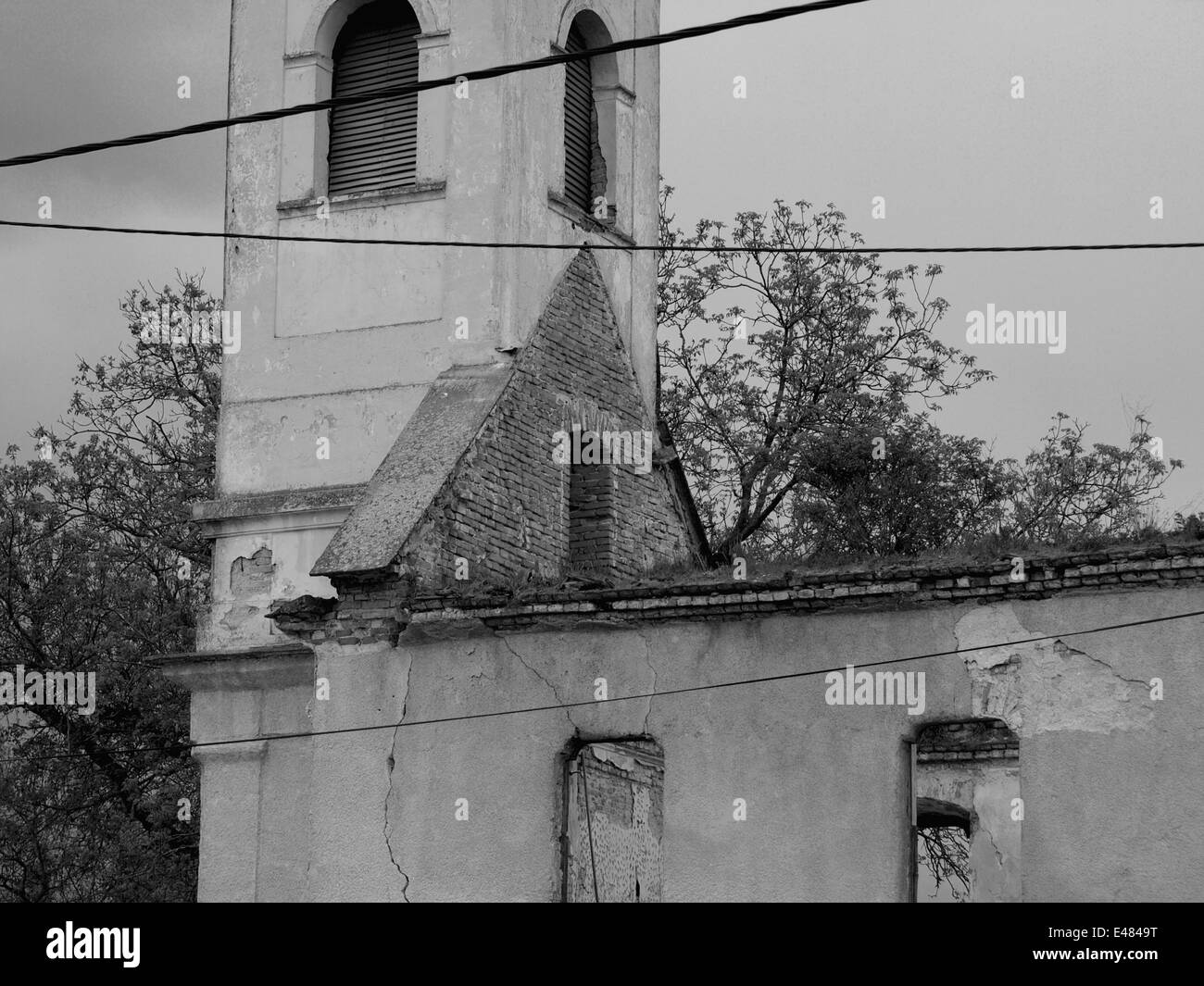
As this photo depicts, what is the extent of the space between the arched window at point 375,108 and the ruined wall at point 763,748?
15.8 ft

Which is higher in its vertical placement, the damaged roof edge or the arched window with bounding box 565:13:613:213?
the arched window with bounding box 565:13:613:213

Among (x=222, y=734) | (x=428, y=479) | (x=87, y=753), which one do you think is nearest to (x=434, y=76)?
(x=428, y=479)

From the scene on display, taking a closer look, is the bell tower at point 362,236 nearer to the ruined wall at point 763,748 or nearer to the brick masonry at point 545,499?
the brick masonry at point 545,499

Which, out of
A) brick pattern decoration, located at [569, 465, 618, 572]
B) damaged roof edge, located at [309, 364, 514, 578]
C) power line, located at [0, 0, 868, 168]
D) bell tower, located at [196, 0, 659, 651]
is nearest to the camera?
power line, located at [0, 0, 868, 168]

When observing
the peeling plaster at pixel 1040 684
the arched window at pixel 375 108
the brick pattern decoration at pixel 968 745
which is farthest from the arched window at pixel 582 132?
the peeling plaster at pixel 1040 684

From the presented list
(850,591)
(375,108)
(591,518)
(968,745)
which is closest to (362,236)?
(375,108)

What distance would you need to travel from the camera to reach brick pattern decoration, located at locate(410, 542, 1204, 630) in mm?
13703

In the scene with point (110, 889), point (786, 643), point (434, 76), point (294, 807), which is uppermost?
point (434, 76)

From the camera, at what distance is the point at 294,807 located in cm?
1672

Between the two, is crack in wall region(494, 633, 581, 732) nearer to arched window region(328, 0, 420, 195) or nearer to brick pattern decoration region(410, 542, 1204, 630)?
brick pattern decoration region(410, 542, 1204, 630)

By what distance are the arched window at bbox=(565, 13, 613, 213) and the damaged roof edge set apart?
2597 mm

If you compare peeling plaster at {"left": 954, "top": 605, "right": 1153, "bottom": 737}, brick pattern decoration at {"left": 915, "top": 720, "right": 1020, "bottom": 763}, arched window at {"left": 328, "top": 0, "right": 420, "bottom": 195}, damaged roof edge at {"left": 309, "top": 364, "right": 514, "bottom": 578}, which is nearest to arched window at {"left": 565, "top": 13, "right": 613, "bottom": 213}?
arched window at {"left": 328, "top": 0, "right": 420, "bottom": 195}

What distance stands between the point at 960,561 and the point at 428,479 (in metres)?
4.38

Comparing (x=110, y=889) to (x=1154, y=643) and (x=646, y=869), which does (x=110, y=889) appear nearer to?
(x=646, y=869)
